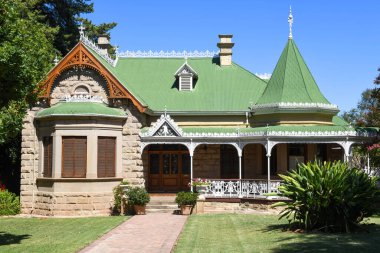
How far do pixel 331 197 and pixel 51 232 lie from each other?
975cm

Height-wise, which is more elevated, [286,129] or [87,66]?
[87,66]

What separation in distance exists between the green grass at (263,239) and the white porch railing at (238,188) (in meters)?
4.27

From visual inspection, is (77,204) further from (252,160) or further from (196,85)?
(196,85)

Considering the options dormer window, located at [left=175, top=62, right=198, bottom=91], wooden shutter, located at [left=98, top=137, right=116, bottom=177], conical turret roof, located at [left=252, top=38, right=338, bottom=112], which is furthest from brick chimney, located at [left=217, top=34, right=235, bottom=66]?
wooden shutter, located at [left=98, top=137, right=116, bottom=177]

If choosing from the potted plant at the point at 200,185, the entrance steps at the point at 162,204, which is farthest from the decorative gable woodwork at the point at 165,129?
the entrance steps at the point at 162,204

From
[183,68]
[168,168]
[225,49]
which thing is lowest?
[168,168]

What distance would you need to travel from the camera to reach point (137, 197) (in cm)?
2359

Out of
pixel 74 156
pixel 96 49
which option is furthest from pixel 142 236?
pixel 96 49

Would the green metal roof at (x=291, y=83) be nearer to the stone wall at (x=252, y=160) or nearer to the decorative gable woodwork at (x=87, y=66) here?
the stone wall at (x=252, y=160)

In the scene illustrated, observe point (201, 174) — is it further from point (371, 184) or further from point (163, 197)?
point (371, 184)

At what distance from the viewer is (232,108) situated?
27.9m

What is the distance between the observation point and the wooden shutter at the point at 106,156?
24.4 metres

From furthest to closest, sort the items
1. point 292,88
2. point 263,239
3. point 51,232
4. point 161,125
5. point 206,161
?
point 206,161
point 292,88
point 161,125
point 51,232
point 263,239

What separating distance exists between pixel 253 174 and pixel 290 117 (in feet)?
12.4
